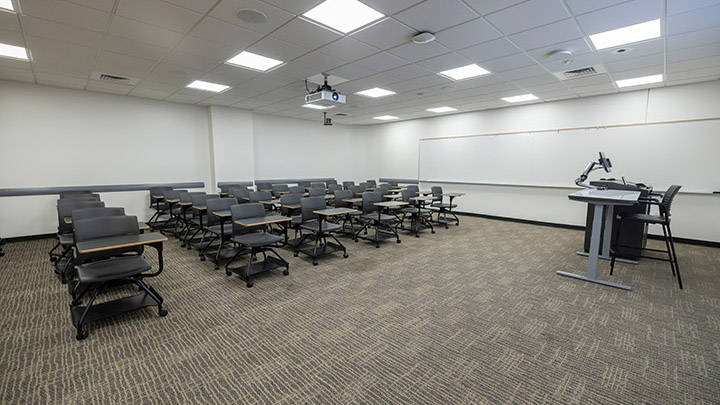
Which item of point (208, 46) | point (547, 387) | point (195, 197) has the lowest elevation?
point (547, 387)

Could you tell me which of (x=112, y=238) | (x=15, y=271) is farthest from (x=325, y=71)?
(x=15, y=271)

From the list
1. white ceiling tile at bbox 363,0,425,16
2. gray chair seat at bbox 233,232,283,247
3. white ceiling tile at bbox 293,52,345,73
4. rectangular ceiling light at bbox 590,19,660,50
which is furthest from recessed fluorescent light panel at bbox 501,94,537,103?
gray chair seat at bbox 233,232,283,247

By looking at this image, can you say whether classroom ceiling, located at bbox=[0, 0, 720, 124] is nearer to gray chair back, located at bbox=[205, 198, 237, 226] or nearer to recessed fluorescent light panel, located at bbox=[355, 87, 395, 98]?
recessed fluorescent light panel, located at bbox=[355, 87, 395, 98]

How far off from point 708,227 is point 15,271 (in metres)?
11.2

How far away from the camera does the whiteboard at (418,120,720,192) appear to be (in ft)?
17.4

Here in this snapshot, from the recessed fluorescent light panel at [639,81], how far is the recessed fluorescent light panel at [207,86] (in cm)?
736

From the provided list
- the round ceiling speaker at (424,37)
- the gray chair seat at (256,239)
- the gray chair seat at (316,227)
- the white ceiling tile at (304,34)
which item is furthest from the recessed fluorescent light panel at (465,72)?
the gray chair seat at (256,239)

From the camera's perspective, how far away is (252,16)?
9.71 ft

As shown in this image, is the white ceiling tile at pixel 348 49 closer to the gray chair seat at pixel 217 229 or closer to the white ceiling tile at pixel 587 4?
the white ceiling tile at pixel 587 4

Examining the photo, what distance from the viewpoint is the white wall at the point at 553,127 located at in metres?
5.34

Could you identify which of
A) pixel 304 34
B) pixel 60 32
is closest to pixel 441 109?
pixel 304 34

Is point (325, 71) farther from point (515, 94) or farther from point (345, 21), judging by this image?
point (515, 94)

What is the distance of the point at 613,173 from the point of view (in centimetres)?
619

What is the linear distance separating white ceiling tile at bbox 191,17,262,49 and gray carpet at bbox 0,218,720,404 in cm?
297
